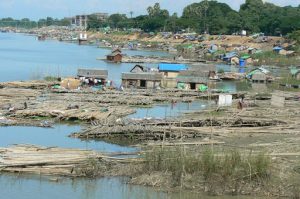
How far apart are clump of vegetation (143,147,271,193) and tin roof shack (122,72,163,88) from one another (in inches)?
754

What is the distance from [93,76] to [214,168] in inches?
844

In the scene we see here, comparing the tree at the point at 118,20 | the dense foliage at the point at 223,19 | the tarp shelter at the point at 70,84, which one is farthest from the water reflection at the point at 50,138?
the tree at the point at 118,20

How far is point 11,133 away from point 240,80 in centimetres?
2372

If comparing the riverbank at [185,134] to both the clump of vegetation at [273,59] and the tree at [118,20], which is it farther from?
the tree at [118,20]

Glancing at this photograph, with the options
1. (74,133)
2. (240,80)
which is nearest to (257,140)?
(74,133)

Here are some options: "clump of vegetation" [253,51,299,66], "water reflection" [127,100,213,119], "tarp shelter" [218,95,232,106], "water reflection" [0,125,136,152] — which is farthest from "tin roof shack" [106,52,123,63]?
"water reflection" [0,125,136,152]

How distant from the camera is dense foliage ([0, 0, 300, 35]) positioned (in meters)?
74.5

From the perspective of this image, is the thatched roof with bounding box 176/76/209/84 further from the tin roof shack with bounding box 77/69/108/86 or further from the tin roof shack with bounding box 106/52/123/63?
the tin roof shack with bounding box 106/52/123/63

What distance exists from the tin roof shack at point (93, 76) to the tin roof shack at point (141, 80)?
1554mm

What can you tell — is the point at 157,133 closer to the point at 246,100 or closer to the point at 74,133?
the point at 74,133

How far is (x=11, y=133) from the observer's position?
18.9 metres

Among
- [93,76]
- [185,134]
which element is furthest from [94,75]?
[185,134]

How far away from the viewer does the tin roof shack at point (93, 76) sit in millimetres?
32403

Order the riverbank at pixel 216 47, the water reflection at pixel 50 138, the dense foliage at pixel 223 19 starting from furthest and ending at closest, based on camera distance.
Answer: the dense foliage at pixel 223 19, the riverbank at pixel 216 47, the water reflection at pixel 50 138
